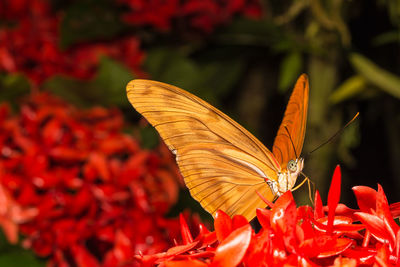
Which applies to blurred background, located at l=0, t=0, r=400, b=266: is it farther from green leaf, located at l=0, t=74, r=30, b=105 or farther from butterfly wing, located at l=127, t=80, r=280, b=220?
butterfly wing, located at l=127, t=80, r=280, b=220

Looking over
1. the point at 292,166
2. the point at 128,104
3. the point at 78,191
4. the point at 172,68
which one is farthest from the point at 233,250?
the point at 172,68

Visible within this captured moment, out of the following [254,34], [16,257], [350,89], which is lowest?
[16,257]

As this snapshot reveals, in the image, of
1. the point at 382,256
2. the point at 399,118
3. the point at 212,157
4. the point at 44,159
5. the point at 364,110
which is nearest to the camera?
the point at 382,256

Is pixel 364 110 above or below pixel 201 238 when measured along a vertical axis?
below

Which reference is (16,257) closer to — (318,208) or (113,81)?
(113,81)

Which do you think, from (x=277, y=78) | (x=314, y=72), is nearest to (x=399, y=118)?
(x=314, y=72)

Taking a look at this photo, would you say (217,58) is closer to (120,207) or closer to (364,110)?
(364,110)

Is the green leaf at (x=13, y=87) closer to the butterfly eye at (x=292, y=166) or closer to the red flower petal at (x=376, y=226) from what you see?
the butterfly eye at (x=292, y=166)

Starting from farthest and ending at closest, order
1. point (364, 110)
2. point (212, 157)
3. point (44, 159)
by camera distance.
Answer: point (364, 110)
point (44, 159)
point (212, 157)
